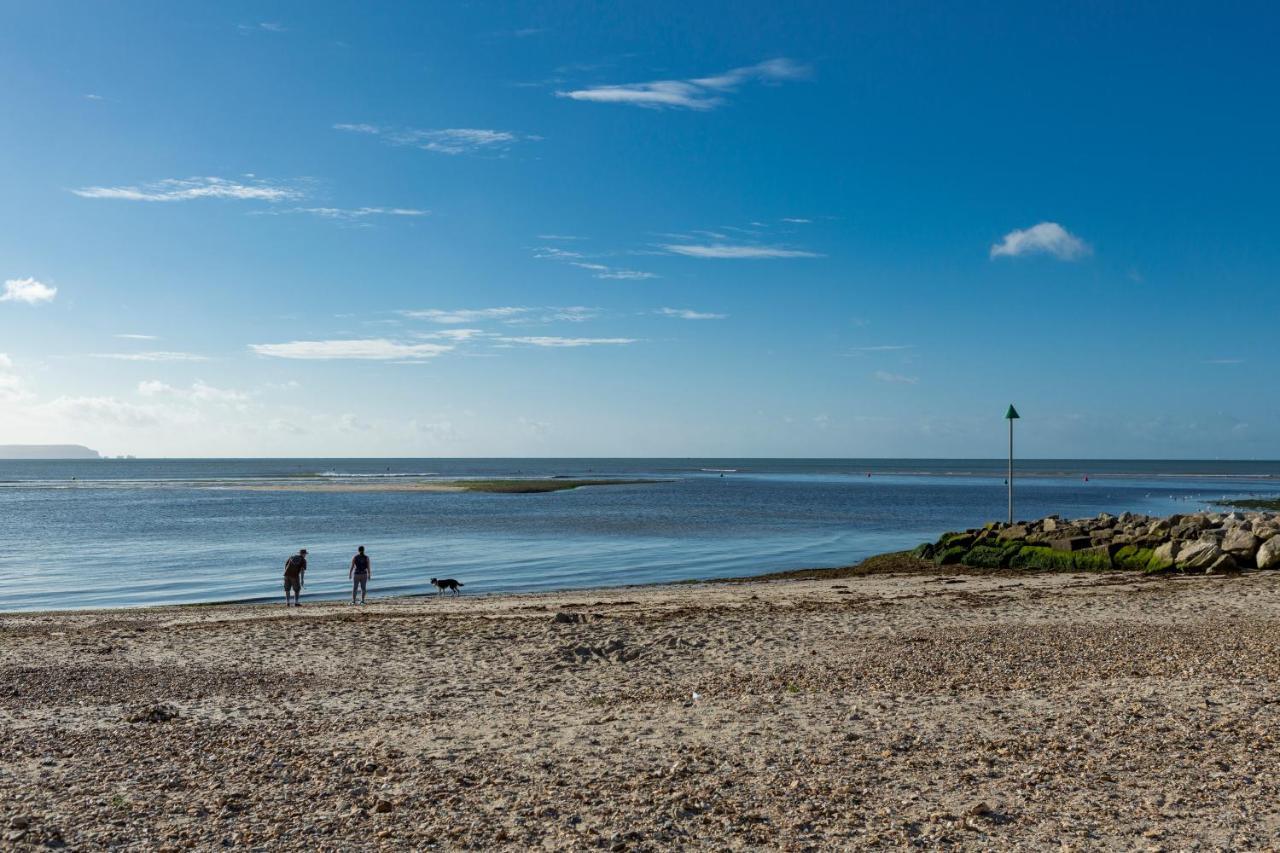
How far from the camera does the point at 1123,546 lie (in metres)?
25.9

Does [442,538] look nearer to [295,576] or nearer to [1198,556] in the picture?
[295,576]

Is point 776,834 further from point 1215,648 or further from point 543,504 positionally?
point 543,504

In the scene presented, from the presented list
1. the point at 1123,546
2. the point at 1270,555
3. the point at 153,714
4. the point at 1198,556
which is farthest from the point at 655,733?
the point at 1123,546

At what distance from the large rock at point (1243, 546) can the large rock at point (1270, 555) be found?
0.57 meters

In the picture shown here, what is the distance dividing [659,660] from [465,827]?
641 cm

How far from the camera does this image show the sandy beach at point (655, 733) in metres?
6.64

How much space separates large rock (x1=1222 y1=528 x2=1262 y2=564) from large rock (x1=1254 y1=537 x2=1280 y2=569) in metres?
0.57

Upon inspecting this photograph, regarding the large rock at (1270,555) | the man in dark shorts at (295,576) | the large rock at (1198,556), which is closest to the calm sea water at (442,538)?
the man in dark shorts at (295,576)

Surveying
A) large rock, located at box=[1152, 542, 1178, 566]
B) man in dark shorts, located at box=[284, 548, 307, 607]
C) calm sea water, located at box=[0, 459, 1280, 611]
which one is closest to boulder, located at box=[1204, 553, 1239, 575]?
large rock, located at box=[1152, 542, 1178, 566]

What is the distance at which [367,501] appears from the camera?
234ft

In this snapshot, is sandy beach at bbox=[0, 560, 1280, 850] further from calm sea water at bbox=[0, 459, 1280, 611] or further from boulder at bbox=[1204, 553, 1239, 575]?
calm sea water at bbox=[0, 459, 1280, 611]

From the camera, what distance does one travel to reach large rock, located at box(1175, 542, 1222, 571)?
75.9 ft

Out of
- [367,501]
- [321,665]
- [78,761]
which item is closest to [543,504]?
[367,501]

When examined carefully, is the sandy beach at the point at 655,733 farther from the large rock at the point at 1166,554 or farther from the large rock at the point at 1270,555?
the large rock at the point at 1166,554
